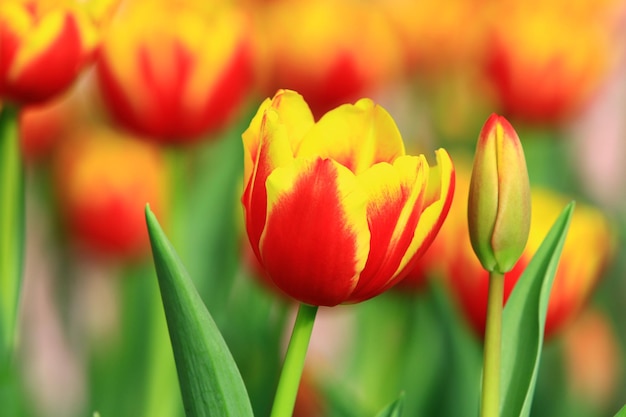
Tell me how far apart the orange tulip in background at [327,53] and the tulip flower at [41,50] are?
10.5 inches

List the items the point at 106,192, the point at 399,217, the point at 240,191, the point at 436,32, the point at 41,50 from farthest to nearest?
the point at 436,32, the point at 106,192, the point at 240,191, the point at 41,50, the point at 399,217

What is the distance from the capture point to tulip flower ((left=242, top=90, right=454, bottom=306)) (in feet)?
0.97

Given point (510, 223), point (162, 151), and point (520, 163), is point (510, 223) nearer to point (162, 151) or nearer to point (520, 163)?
point (520, 163)

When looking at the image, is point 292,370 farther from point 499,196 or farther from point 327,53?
point 327,53

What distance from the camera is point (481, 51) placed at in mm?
802

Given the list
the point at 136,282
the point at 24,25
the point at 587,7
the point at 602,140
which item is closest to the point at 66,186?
the point at 136,282

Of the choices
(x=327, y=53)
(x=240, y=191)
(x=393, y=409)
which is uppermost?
(x=327, y=53)

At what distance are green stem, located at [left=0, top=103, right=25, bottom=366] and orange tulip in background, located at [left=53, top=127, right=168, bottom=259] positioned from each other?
0.21 m

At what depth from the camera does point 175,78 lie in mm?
622

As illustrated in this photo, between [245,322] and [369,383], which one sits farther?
[369,383]

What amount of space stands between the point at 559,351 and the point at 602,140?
640mm

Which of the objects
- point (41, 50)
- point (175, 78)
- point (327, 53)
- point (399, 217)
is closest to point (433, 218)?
point (399, 217)

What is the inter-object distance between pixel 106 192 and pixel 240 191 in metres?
0.19

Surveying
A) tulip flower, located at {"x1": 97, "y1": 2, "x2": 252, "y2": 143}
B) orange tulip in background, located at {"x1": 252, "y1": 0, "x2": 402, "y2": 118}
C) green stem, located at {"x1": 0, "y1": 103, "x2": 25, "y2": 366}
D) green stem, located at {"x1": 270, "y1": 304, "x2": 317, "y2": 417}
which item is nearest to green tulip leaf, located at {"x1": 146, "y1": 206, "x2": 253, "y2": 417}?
green stem, located at {"x1": 270, "y1": 304, "x2": 317, "y2": 417}
